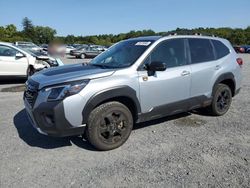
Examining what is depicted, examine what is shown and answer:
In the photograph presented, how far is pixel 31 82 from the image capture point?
4.74m

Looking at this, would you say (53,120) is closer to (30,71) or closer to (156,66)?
(156,66)

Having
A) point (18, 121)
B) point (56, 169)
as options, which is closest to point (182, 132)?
point (56, 169)

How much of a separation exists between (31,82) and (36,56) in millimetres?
7249

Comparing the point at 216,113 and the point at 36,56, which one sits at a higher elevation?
the point at 36,56

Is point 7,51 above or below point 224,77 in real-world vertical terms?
above

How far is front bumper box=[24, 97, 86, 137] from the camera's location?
163 inches

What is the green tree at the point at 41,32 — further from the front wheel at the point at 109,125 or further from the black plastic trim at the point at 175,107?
the front wheel at the point at 109,125

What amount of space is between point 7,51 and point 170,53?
7903mm

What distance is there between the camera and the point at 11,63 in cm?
1108

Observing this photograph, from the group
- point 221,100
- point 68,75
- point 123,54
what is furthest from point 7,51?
point 221,100

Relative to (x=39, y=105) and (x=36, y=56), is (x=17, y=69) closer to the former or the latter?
(x=36, y=56)

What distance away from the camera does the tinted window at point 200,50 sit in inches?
227

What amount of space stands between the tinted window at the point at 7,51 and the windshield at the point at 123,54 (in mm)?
6597

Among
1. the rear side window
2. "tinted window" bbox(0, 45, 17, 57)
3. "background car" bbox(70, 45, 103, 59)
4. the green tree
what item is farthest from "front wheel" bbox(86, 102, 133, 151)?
the green tree
